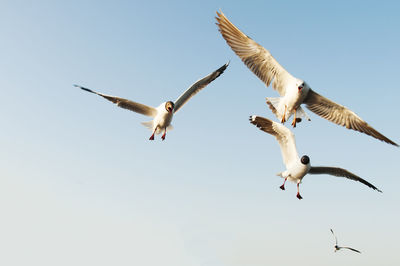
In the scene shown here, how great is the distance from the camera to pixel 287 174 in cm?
1772

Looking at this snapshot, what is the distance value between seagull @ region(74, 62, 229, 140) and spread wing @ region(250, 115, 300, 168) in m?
3.24

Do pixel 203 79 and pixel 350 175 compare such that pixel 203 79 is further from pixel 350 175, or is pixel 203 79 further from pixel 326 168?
pixel 350 175

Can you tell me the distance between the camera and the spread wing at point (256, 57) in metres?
16.6

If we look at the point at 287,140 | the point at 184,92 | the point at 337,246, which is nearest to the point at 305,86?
the point at 287,140

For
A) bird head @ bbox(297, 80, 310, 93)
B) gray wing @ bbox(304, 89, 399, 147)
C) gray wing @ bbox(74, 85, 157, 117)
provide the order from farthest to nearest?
gray wing @ bbox(74, 85, 157, 117) → gray wing @ bbox(304, 89, 399, 147) → bird head @ bbox(297, 80, 310, 93)

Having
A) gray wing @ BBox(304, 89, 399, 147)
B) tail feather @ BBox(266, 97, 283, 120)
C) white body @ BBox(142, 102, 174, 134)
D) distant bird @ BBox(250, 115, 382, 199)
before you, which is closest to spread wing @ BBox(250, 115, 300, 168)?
distant bird @ BBox(250, 115, 382, 199)

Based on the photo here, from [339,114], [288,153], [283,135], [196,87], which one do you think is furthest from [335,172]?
[196,87]

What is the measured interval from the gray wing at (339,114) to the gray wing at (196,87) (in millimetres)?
3944

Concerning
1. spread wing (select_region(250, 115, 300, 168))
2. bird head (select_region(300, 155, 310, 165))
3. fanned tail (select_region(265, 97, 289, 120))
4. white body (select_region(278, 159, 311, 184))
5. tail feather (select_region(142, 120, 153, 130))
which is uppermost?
fanned tail (select_region(265, 97, 289, 120))

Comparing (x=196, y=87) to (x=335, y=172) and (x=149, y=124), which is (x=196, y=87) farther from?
(x=335, y=172)

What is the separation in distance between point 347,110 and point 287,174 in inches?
130

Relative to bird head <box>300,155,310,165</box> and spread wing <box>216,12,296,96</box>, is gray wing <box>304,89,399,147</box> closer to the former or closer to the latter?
spread wing <box>216,12,296,96</box>

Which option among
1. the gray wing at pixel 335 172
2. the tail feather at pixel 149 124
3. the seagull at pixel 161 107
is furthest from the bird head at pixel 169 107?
the gray wing at pixel 335 172

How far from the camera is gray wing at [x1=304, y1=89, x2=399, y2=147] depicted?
17.5m
